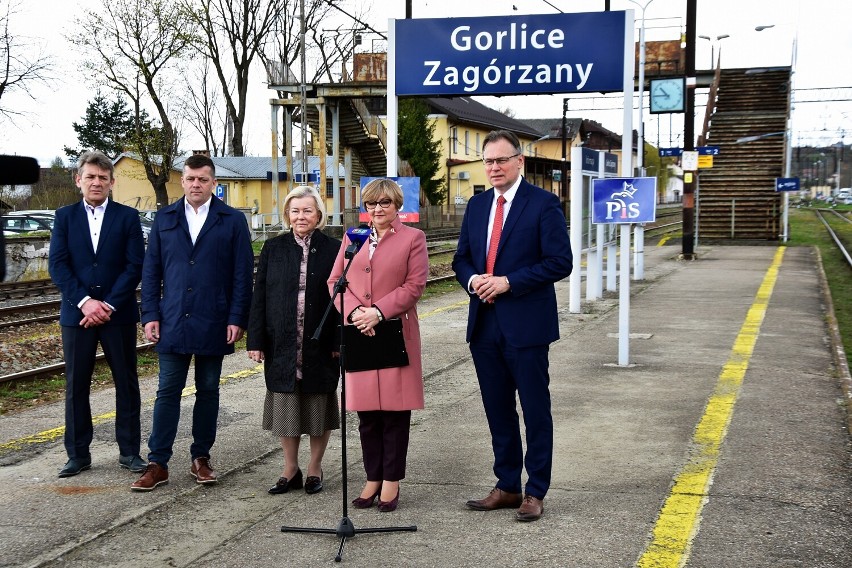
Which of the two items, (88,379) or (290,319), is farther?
(88,379)

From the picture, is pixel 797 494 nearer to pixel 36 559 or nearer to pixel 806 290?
pixel 36 559

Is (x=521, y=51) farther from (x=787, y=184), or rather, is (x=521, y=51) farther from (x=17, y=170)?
(x=787, y=184)

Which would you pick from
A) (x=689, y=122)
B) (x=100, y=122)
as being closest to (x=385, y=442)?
(x=689, y=122)

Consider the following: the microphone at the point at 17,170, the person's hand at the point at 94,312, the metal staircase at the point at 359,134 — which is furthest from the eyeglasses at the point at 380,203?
the metal staircase at the point at 359,134

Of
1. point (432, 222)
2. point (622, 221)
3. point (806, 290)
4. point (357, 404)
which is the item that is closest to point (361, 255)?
point (357, 404)

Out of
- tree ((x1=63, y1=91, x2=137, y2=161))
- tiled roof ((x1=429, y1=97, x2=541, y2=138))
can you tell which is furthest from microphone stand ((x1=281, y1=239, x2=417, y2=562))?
tree ((x1=63, y1=91, x2=137, y2=161))

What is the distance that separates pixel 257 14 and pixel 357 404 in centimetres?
5000

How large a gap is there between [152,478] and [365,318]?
5.51 feet

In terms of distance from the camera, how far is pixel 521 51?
11922mm

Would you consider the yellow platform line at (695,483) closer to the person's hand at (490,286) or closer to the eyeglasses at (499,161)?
the person's hand at (490,286)

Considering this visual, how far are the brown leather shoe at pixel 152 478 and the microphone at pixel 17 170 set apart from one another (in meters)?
3.11

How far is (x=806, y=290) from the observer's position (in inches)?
697

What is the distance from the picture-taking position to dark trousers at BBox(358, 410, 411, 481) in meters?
5.33

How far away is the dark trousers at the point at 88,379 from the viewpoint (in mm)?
6117
